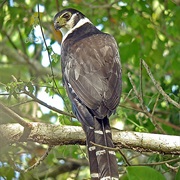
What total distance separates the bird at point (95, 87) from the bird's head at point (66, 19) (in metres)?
0.20

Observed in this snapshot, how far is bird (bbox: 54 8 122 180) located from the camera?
3.90 m

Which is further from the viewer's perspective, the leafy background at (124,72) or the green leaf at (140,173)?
the leafy background at (124,72)

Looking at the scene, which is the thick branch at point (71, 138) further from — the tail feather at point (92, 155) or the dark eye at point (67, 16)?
the dark eye at point (67, 16)

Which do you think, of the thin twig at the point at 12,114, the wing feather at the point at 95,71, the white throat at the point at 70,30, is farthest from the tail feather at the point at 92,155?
the white throat at the point at 70,30

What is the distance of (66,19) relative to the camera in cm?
554

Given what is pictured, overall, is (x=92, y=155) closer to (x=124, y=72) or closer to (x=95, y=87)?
(x=95, y=87)

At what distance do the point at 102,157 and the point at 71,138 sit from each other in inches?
9.6

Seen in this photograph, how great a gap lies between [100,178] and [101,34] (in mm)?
1703

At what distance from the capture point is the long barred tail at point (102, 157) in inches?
152

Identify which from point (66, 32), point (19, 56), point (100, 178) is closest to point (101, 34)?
point (66, 32)

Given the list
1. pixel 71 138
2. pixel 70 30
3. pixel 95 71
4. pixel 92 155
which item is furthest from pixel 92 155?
pixel 70 30

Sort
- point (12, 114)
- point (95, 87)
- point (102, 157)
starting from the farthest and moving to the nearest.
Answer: point (95, 87)
point (102, 157)
point (12, 114)

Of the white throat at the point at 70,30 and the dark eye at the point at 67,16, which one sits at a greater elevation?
the dark eye at the point at 67,16

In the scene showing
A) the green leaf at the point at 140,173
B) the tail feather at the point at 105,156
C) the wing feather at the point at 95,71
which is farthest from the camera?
the wing feather at the point at 95,71
